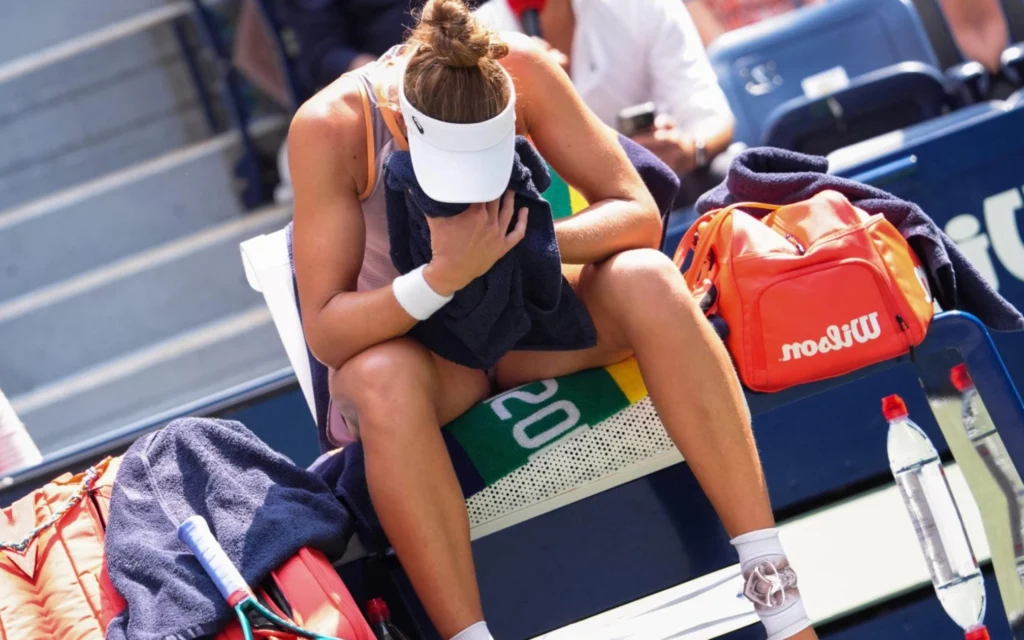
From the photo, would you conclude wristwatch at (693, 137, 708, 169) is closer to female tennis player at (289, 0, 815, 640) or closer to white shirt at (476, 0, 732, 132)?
white shirt at (476, 0, 732, 132)

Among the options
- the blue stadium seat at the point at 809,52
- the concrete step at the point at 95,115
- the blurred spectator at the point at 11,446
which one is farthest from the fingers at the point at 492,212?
the concrete step at the point at 95,115

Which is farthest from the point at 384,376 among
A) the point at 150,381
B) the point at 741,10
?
the point at 741,10

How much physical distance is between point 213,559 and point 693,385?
63cm

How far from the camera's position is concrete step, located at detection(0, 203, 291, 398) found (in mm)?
3391

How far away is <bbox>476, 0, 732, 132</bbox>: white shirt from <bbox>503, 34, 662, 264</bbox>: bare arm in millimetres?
1097

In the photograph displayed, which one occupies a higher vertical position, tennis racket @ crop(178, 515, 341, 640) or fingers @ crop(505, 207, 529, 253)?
fingers @ crop(505, 207, 529, 253)

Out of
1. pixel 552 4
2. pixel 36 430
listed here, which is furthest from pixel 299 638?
pixel 36 430

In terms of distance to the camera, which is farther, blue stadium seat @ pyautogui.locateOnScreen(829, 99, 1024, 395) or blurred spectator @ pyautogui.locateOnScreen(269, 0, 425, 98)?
blurred spectator @ pyautogui.locateOnScreen(269, 0, 425, 98)

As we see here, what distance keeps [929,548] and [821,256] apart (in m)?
0.44

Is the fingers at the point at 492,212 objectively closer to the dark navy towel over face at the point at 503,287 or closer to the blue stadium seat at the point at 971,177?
the dark navy towel over face at the point at 503,287

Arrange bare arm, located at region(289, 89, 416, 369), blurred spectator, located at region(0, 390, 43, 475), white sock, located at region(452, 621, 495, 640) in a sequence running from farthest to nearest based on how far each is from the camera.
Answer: blurred spectator, located at region(0, 390, 43, 475), bare arm, located at region(289, 89, 416, 369), white sock, located at region(452, 621, 495, 640)

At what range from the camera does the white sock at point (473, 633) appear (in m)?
1.44

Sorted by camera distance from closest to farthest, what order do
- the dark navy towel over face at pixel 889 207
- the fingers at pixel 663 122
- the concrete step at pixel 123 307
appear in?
the dark navy towel over face at pixel 889 207 → the fingers at pixel 663 122 → the concrete step at pixel 123 307

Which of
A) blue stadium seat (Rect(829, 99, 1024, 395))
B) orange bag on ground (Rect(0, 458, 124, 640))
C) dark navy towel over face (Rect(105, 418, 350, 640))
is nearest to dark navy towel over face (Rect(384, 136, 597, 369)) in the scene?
dark navy towel over face (Rect(105, 418, 350, 640))
